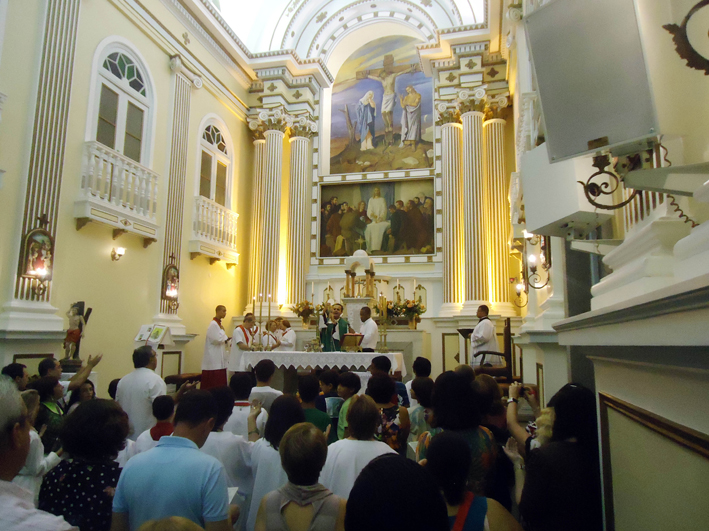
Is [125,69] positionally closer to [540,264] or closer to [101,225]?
[101,225]

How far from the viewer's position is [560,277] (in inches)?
235

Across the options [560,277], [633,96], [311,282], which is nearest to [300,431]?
[633,96]

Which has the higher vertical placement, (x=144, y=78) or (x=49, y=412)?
(x=144, y=78)

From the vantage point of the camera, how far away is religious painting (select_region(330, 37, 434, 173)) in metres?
15.2

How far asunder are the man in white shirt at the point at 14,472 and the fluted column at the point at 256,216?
12561 mm

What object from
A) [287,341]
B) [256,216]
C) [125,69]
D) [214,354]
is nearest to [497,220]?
[287,341]

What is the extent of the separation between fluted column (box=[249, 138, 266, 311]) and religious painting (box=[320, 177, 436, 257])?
1684 millimetres

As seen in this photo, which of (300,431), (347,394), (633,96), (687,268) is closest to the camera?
(687,268)

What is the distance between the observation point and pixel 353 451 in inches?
107

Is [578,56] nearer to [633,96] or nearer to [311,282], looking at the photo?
[633,96]

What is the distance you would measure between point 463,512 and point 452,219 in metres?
12.0

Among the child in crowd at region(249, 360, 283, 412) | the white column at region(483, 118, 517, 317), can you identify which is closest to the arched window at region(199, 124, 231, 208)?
the white column at region(483, 118, 517, 317)

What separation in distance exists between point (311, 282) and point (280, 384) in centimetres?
520

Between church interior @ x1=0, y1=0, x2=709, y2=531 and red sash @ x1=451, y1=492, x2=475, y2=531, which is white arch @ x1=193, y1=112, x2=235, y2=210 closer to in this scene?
church interior @ x1=0, y1=0, x2=709, y2=531
